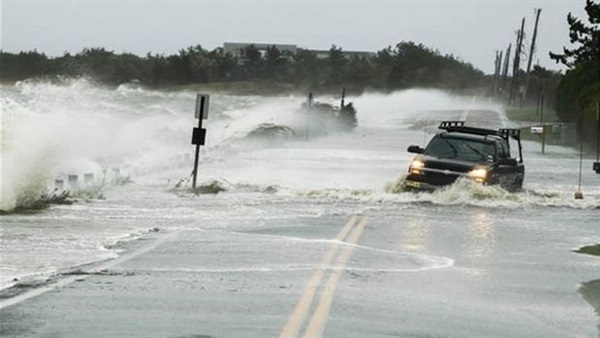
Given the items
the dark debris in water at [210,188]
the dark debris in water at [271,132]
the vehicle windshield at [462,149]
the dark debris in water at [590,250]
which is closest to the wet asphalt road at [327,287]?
the dark debris in water at [590,250]

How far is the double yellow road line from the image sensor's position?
8.78 m

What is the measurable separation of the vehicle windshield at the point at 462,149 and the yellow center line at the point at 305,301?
360 inches

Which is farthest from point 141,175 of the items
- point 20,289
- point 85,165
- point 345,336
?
point 345,336

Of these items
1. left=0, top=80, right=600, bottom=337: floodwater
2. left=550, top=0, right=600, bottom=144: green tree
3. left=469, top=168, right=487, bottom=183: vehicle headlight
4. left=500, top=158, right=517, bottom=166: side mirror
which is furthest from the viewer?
left=550, top=0, right=600, bottom=144: green tree

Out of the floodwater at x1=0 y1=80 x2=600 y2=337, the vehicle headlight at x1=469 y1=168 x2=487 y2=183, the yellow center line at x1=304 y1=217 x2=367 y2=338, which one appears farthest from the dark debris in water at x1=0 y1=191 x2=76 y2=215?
the vehicle headlight at x1=469 y1=168 x2=487 y2=183

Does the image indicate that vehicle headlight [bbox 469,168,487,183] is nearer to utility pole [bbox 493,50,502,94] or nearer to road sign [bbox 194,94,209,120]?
road sign [bbox 194,94,209,120]

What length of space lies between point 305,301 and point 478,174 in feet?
43.3

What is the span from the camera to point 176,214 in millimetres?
20000

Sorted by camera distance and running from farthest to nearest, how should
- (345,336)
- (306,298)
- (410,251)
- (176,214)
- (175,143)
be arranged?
(175,143) → (176,214) → (410,251) → (306,298) → (345,336)

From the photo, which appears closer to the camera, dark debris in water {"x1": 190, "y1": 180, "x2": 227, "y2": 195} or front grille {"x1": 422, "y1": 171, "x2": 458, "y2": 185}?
front grille {"x1": 422, "y1": 171, "x2": 458, "y2": 185}

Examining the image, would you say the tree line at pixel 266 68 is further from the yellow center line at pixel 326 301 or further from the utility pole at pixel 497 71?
the yellow center line at pixel 326 301

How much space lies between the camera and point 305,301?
1016cm

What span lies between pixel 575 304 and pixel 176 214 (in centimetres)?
1048

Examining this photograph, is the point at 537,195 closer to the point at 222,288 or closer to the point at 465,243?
the point at 465,243
